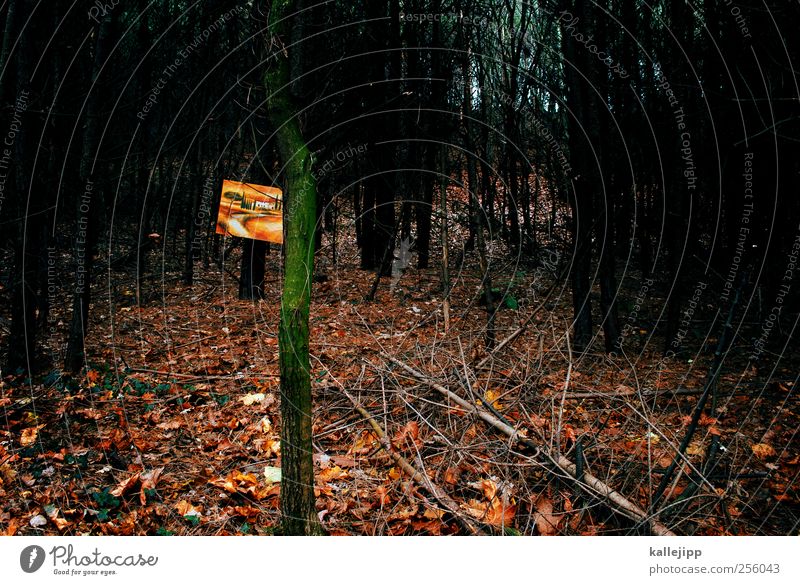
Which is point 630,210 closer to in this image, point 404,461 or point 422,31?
point 422,31

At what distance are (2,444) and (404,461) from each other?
3.62 m

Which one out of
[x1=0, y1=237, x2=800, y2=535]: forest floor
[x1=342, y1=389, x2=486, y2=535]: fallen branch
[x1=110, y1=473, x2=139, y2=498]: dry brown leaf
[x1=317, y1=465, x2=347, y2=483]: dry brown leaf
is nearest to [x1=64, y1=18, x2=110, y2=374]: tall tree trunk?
[x1=0, y1=237, x2=800, y2=535]: forest floor

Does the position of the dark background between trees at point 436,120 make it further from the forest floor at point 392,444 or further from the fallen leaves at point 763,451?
the fallen leaves at point 763,451

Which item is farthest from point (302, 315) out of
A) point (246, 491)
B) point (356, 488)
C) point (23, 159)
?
point (23, 159)

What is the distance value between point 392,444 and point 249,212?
10.7 ft

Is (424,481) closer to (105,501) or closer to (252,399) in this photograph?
(105,501)

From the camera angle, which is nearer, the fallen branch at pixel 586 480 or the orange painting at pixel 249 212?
the fallen branch at pixel 586 480

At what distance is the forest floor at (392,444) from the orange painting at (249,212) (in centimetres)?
162

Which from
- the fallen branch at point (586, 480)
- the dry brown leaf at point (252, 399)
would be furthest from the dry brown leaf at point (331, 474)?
the dry brown leaf at point (252, 399)

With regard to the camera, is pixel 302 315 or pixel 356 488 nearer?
pixel 302 315

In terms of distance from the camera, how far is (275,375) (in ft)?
20.4

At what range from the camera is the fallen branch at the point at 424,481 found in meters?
3.46

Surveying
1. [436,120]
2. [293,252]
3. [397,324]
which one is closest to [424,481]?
[293,252]

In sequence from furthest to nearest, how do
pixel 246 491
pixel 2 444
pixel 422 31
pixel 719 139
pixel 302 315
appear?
pixel 422 31 < pixel 719 139 < pixel 2 444 < pixel 246 491 < pixel 302 315
